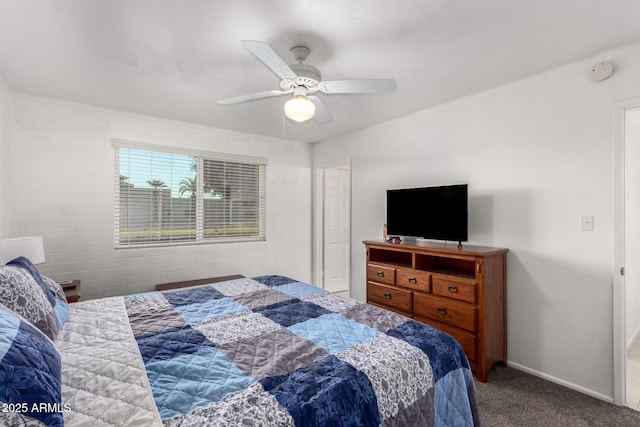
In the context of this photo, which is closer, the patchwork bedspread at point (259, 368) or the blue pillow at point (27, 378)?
the blue pillow at point (27, 378)

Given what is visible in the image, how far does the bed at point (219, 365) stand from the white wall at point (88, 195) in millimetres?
1572

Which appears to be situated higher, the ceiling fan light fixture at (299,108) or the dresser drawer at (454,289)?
the ceiling fan light fixture at (299,108)

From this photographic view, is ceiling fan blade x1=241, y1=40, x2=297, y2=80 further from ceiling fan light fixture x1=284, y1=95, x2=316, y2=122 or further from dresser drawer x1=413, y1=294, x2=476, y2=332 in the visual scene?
dresser drawer x1=413, y1=294, x2=476, y2=332

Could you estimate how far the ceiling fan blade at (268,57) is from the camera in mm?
1585

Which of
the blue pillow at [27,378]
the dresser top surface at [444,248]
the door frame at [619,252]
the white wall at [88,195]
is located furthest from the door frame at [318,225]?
the blue pillow at [27,378]

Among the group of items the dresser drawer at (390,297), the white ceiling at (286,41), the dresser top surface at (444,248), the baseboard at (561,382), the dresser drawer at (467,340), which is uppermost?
the white ceiling at (286,41)

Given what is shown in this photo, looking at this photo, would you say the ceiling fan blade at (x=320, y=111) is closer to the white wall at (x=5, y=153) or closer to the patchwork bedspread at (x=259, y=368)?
the patchwork bedspread at (x=259, y=368)

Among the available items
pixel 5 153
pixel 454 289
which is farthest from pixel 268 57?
pixel 5 153

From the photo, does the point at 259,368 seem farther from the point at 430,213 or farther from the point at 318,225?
the point at 318,225

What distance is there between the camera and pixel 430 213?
10.1ft

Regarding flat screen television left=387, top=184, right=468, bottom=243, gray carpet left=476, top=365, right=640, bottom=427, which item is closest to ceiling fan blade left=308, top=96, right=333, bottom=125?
flat screen television left=387, top=184, right=468, bottom=243

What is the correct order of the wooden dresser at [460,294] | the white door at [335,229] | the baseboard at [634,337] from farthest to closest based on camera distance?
1. the white door at [335,229]
2. the baseboard at [634,337]
3. the wooden dresser at [460,294]

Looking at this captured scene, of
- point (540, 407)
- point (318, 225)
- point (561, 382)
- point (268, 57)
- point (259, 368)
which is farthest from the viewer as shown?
point (318, 225)

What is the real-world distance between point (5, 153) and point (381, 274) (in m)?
3.62
